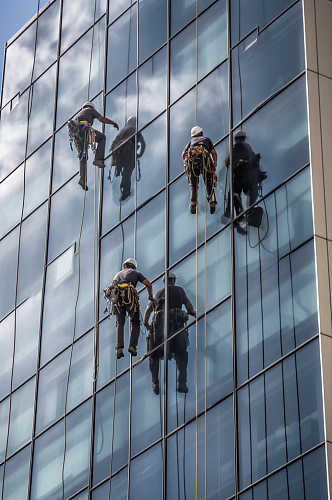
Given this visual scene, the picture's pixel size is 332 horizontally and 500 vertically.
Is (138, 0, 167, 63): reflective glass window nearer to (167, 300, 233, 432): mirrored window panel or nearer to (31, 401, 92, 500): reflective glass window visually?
(167, 300, 233, 432): mirrored window panel

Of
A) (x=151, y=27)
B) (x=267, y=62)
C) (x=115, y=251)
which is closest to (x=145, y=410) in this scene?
(x=115, y=251)

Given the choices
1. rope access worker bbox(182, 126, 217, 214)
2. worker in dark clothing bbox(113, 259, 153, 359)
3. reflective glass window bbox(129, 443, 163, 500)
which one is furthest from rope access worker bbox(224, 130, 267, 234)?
reflective glass window bbox(129, 443, 163, 500)

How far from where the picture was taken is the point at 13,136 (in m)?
30.8

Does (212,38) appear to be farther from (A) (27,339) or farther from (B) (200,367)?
(A) (27,339)

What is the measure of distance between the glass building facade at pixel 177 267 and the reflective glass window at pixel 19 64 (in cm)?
194

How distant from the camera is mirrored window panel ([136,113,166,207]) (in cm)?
2400

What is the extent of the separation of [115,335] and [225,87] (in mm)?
5446

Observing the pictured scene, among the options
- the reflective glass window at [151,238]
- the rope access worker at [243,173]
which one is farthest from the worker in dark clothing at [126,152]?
the rope access worker at [243,173]

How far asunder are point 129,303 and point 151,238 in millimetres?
1975

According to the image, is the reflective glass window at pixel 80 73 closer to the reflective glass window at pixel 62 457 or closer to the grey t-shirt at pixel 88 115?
the grey t-shirt at pixel 88 115

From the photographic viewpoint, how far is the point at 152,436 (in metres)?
21.3

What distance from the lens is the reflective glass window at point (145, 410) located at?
70.1 ft

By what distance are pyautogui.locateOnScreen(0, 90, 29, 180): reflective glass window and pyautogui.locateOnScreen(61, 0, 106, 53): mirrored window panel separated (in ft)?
6.78

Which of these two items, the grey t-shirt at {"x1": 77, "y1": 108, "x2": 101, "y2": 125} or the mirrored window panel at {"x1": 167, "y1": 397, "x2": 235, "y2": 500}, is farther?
the grey t-shirt at {"x1": 77, "y1": 108, "x2": 101, "y2": 125}
